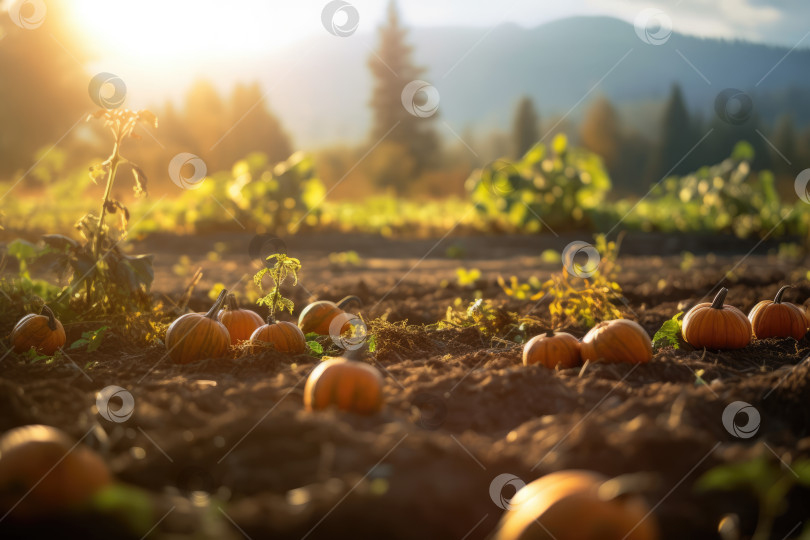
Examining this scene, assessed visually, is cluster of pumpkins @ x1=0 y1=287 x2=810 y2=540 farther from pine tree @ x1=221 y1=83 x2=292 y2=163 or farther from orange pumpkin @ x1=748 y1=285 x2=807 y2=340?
pine tree @ x1=221 y1=83 x2=292 y2=163

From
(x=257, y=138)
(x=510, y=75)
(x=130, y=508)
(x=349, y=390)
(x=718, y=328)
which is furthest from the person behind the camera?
(x=510, y=75)

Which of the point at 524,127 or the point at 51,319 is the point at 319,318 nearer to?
the point at 51,319

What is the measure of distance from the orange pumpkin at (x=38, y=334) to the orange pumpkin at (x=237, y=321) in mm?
1023

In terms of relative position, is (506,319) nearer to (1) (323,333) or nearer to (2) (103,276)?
(1) (323,333)

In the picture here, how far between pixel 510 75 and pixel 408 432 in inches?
3654

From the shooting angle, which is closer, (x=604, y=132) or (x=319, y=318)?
(x=319, y=318)

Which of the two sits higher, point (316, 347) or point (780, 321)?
point (316, 347)

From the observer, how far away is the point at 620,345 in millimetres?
3732

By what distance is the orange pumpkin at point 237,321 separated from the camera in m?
4.45

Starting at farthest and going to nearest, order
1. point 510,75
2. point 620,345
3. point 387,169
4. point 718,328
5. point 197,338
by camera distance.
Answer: point 510,75, point 387,169, point 718,328, point 197,338, point 620,345

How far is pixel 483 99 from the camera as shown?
8869cm

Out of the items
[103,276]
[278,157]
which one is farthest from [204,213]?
[278,157]

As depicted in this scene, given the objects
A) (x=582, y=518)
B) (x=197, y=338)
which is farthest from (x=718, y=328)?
(x=197, y=338)

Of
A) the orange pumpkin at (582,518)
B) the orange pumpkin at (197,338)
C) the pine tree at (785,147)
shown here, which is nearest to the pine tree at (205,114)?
the pine tree at (785,147)
